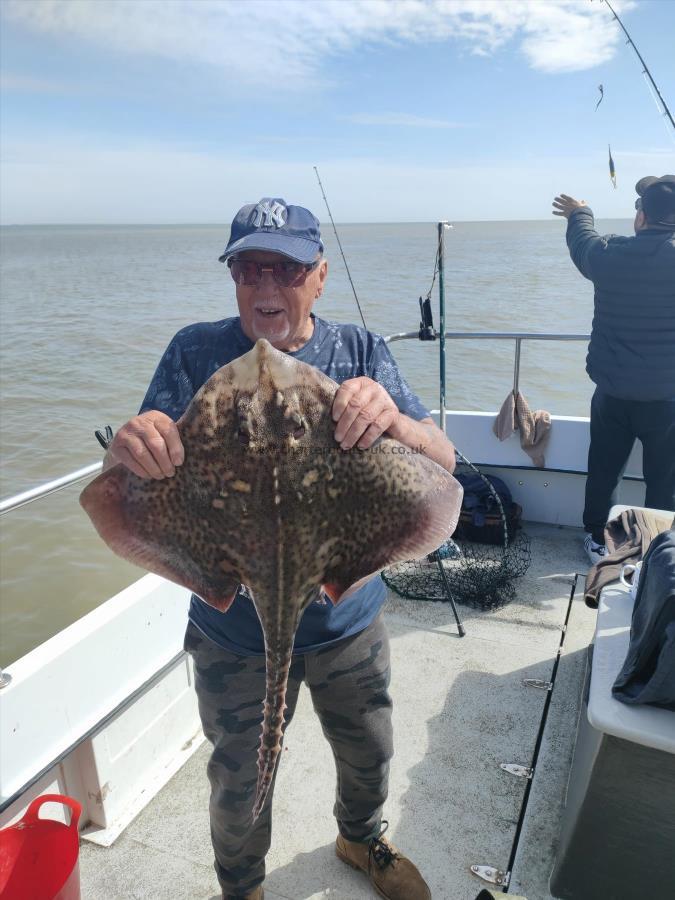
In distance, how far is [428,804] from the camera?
3021 millimetres

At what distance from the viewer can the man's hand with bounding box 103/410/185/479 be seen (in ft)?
4.80

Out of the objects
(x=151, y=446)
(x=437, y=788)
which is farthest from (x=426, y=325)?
(x=151, y=446)

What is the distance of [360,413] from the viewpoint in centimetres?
147

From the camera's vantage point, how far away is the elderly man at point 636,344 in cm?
438

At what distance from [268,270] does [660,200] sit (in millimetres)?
3511

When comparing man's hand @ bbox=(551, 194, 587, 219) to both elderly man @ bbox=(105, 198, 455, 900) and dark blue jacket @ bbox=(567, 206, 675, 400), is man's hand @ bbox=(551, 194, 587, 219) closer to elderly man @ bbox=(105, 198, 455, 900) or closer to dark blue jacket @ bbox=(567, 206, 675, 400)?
dark blue jacket @ bbox=(567, 206, 675, 400)

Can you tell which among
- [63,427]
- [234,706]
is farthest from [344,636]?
[63,427]

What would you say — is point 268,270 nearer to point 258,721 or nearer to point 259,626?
point 259,626

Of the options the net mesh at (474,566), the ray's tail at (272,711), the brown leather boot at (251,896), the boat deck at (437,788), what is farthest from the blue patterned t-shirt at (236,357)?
the net mesh at (474,566)

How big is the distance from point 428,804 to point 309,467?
2291 mm

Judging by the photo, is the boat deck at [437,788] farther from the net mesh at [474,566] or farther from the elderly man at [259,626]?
the elderly man at [259,626]

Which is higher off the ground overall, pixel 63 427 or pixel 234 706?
pixel 234 706

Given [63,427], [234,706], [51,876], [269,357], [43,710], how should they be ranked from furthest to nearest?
[63,427] < [43,710] < [51,876] < [234,706] < [269,357]

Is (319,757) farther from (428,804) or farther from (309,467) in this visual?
(309,467)
